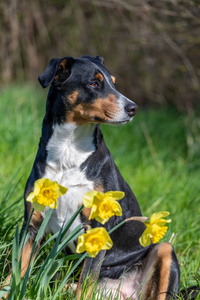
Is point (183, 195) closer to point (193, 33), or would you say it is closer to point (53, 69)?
point (53, 69)

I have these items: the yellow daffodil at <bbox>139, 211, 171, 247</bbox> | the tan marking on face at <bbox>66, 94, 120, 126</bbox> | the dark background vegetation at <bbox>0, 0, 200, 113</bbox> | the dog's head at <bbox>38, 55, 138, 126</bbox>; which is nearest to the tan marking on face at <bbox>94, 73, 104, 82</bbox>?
the dog's head at <bbox>38, 55, 138, 126</bbox>

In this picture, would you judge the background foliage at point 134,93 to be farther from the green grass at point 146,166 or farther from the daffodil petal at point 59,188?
the daffodil petal at point 59,188

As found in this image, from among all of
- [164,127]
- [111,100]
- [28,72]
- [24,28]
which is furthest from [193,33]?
[28,72]

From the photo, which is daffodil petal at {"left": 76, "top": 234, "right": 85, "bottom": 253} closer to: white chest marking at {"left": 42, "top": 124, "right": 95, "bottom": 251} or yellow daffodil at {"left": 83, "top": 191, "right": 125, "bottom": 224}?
yellow daffodil at {"left": 83, "top": 191, "right": 125, "bottom": 224}

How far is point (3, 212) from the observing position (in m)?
2.84

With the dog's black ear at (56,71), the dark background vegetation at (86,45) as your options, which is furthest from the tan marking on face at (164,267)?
the dark background vegetation at (86,45)

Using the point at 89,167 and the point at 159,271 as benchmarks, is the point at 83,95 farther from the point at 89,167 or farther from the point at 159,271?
the point at 159,271

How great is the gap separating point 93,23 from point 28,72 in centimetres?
218

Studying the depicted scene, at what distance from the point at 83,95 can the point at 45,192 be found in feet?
3.16

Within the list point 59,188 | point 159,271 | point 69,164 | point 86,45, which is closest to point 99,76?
point 69,164

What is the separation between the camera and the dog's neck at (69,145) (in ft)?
8.26

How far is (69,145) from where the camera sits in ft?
8.39

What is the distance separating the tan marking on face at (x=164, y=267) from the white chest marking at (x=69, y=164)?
530mm

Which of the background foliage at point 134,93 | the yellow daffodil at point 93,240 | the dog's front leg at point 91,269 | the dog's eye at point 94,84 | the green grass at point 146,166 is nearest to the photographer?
the yellow daffodil at point 93,240
